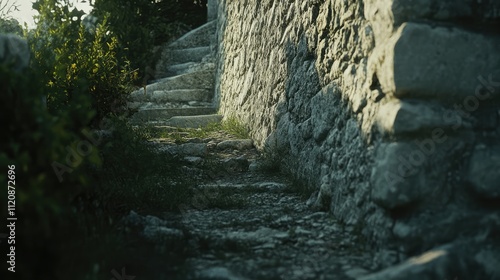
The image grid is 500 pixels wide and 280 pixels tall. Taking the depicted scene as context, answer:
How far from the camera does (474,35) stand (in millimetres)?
2301

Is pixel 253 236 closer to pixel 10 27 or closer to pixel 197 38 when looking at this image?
pixel 10 27

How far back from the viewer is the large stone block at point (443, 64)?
227 centimetres

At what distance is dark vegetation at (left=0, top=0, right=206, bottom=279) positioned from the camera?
5.49 feet

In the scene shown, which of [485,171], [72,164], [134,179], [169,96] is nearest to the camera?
[72,164]

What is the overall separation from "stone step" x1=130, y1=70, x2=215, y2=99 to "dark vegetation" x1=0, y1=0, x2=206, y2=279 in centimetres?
146

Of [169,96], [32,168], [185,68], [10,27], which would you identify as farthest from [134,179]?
[185,68]

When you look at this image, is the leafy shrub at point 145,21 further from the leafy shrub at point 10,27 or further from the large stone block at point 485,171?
the large stone block at point 485,171

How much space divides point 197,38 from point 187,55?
1.35 ft

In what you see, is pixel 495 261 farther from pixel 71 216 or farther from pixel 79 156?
pixel 71 216

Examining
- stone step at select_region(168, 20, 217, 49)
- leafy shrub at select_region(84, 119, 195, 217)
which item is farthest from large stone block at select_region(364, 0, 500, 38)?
stone step at select_region(168, 20, 217, 49)

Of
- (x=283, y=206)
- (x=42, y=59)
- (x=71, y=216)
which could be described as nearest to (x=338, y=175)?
(x=283, y=206)

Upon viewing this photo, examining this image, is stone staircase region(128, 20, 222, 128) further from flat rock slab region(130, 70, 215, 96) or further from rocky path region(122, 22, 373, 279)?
rocky path region(122, 22, 373, 279)

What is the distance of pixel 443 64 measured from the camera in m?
2.28

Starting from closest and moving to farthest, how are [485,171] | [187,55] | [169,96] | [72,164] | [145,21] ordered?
1. [72,164]
2. [485,171]
3. [169,96]
4. [145,21]
5. [187,55]
